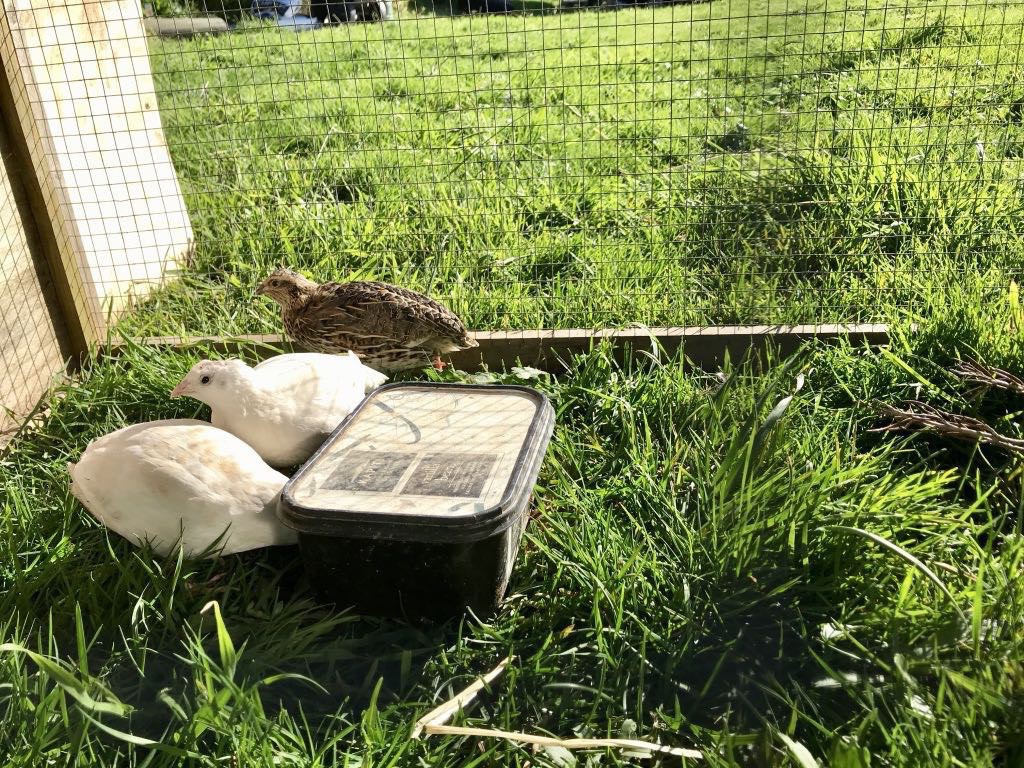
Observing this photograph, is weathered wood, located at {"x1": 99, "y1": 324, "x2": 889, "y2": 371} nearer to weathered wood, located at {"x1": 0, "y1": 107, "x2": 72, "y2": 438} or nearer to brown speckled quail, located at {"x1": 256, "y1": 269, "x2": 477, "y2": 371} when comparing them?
brown speckled quail, located at {"x1": 256, "y1": 269, "x2": 477, "y2": 371}

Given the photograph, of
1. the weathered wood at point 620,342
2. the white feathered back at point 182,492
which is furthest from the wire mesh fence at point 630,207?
the white feathered back at point 182,492

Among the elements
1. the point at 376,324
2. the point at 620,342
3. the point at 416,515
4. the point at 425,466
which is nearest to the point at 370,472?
the point at 425,466

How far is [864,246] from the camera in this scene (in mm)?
3756

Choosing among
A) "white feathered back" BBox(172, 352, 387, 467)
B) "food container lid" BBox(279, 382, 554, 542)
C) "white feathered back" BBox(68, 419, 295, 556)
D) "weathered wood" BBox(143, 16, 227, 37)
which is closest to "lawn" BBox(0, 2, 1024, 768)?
"white feathered back" BBox(68, 419, 295, 556)

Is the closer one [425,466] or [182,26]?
[425,466]

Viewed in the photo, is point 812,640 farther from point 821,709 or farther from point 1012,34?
point 1012,34

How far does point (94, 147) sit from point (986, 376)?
11.5 ft

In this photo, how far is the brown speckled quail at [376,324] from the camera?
320 cm

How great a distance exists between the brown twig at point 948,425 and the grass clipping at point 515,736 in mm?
1240

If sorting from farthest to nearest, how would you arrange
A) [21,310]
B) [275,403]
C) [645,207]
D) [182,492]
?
[645,207] < [21,310] < [275,403] < [182,492]

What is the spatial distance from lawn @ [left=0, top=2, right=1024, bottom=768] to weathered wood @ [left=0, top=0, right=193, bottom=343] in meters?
0.18

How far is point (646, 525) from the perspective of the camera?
2443 millimetres

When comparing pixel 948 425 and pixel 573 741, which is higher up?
pixel 948 425

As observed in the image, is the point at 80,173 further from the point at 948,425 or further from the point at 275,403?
the point at 948,425
